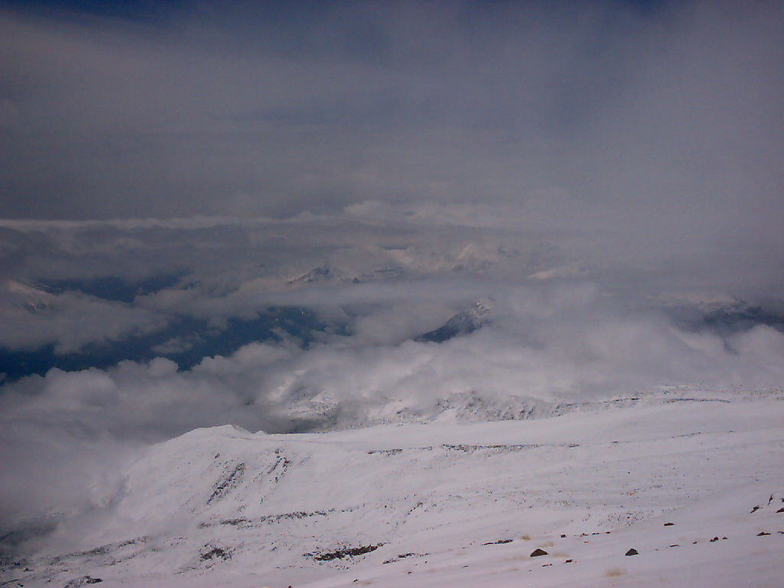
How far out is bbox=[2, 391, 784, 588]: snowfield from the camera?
79.2 ft

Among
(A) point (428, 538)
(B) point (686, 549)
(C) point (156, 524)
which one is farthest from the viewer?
(C) point (156, 524)

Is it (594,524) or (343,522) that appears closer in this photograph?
(594,524)

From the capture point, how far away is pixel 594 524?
5406cm

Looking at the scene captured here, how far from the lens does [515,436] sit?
126 meters

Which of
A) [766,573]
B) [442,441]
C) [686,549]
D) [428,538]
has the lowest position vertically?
[442,441]

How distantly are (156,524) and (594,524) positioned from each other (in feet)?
341

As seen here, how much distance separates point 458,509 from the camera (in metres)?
76.1

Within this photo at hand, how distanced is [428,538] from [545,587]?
50.2 m

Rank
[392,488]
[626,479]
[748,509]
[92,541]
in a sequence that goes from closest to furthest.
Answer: [748,509] → [626,479] → [392,488] → [92,541]

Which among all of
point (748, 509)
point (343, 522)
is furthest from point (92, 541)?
point (748, 509)

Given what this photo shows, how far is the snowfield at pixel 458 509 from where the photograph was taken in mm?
24125

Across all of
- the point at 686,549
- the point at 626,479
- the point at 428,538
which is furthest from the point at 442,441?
the point at 686,549

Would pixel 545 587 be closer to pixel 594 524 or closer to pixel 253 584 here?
pixel 594 524

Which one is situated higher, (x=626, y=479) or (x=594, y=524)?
(x=594, y=524)
